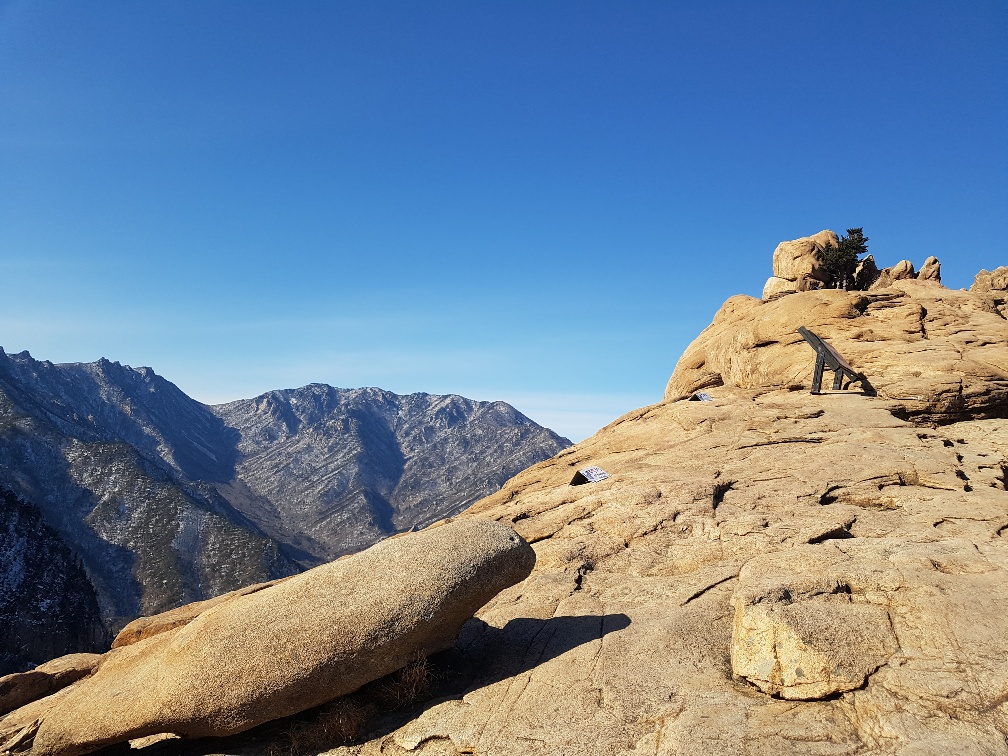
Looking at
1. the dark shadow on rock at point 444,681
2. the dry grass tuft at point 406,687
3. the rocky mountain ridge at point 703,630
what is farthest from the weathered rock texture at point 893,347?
the dry grass tuft at point 406,687

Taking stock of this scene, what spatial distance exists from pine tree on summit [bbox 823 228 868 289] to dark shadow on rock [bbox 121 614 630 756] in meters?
48.6

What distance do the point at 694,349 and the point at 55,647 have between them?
345 ft

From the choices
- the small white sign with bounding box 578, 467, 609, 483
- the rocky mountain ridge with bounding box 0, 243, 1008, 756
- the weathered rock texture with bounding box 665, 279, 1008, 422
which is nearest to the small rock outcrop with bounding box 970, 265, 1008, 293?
the weathered rock texture with bounding box 665, 279, 1008, 422

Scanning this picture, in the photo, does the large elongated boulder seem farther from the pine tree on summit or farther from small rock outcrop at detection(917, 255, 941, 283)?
small rock outcrop at detection(917, 255, 941, 283)

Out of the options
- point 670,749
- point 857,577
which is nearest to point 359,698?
point 670,749

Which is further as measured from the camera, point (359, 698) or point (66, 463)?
point (66, 463)

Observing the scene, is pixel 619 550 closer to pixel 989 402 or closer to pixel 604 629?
pixel 604 629

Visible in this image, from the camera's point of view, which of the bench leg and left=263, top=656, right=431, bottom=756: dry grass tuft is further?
the bench leg

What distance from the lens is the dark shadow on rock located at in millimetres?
8648

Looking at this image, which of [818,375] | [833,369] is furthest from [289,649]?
[833,369]

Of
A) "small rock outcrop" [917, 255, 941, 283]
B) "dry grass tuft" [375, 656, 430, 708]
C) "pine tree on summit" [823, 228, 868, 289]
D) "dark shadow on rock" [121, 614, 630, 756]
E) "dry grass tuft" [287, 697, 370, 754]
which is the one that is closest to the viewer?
"dry grass tuft" [287, 697, 370, 754]

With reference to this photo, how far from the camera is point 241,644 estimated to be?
885cm

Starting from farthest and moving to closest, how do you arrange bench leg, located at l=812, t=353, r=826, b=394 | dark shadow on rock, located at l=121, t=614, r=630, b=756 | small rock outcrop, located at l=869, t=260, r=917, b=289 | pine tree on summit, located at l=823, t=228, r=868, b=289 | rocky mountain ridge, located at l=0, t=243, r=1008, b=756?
small rock outcrop, located at l=869, t=260, r=917, b=289
pine tree on summit, located at l=823, t=228, r=868, b=289
bench leg, located at l=812, t=353, r=826, b=394
dark shadow on rock, located at l=121, t=614, r=630, b=756
rocky mountain ridge, located at l=0, t=243, r=1008, b=756

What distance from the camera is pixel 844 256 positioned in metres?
49.6
